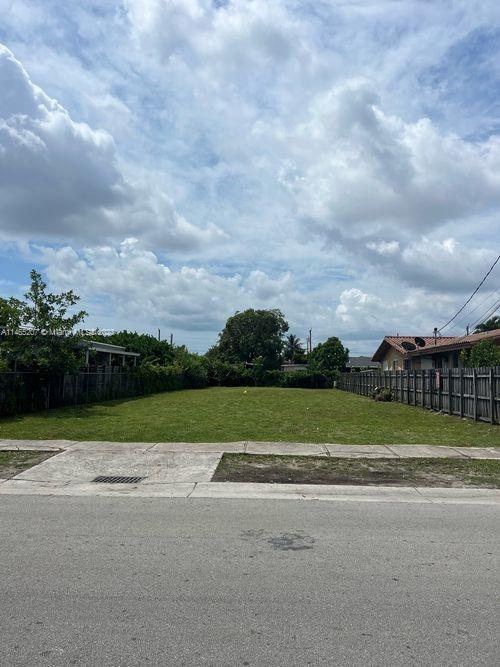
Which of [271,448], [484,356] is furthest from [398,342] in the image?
[271,448]

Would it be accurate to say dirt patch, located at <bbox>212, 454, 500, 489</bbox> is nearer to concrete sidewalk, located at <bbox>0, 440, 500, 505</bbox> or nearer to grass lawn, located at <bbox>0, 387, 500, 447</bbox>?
concrete sidewalk, located at <bbox>0, 440, 500, 505</bbox>

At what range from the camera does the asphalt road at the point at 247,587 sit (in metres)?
3.68

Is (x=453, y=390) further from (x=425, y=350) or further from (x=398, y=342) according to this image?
(x=398, y=342)

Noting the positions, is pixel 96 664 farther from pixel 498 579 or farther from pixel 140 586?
pixel 498 579

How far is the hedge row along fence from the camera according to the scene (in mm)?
20283

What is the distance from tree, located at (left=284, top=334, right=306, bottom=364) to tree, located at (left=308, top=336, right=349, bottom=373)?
34.4 m

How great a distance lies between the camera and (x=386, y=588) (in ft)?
15.4

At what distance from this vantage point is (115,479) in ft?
31.2

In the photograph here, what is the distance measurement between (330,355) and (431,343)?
2268 centimetres

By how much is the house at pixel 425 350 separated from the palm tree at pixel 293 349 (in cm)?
5255

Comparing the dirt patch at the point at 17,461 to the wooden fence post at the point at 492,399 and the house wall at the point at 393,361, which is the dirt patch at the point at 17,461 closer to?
the wooden fence post at the point at 492,399

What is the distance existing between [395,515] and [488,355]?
57.4ft

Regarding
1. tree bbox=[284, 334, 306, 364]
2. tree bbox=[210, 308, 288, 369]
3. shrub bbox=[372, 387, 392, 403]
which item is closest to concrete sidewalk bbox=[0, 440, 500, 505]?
shrub bbox=[372, 387, 392, 403]

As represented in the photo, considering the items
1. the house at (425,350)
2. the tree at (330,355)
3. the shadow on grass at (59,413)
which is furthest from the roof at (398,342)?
the shadow on grass at (59,413)
